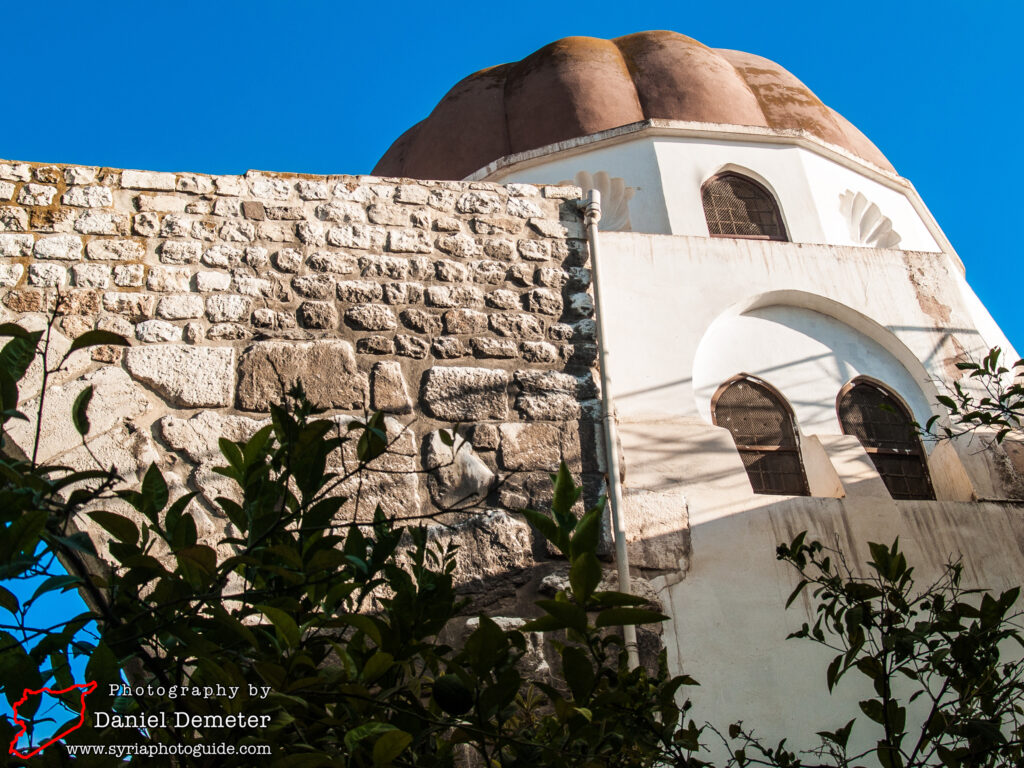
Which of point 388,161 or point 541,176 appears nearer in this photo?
point 541,176

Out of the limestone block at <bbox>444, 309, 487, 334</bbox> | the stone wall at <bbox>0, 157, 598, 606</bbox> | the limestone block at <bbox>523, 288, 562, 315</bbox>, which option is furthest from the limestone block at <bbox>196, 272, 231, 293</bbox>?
the limestone block at <bbox>523, 288, 562, 315</bbox>

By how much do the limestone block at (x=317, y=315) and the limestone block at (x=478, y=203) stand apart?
30.9 inches

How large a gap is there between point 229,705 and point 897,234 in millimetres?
8309

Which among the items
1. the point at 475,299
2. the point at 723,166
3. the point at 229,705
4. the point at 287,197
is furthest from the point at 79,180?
the point at 723,166

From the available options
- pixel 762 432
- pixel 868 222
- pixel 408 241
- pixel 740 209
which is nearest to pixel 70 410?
pixel 408 241

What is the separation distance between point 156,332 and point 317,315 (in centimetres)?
58

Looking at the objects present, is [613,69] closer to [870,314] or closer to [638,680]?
[870,314]

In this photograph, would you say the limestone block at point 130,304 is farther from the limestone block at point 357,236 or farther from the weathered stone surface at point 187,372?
the limestone block at point 357,236

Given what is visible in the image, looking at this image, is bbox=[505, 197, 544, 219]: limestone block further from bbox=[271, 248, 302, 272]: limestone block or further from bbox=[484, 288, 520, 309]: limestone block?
bbox=[271, 248, 302, 272]: limestone block

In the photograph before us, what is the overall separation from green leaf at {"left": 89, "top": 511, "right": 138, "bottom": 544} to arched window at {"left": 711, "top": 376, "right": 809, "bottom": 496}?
4.14m

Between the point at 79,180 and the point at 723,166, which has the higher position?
the point at 723,166

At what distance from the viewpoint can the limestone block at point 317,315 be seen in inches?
139

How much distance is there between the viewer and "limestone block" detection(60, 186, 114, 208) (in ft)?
12.1

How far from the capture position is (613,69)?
9398 mm
